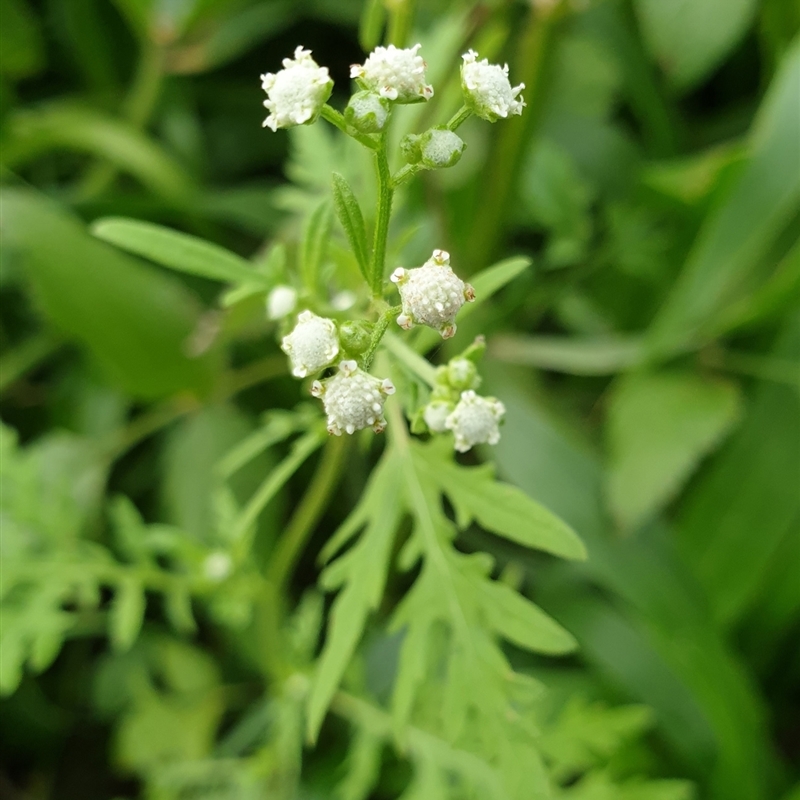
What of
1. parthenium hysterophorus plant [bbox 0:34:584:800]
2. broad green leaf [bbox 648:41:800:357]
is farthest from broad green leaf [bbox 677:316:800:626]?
parthenium hysterophorus plant [bbox 0:34:584:800]

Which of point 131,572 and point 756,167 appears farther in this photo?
point 756,167

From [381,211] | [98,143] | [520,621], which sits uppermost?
[98,143]

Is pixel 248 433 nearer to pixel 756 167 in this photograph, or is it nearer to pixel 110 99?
pixel 110 99

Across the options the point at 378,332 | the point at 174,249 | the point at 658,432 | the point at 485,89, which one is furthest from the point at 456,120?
the point at 658,432

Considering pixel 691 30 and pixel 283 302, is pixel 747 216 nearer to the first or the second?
pixel 691 30

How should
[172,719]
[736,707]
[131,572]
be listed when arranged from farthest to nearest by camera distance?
[172,719] < [736,707] < [131,572]

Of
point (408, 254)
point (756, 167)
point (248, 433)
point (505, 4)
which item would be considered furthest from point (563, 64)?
point (248, 433)
